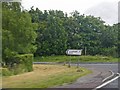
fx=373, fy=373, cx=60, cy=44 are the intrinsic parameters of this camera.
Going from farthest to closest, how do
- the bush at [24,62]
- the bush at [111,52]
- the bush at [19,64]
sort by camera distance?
the bush at [111,52] < the bush at [24,62] < the bush at [19,64]

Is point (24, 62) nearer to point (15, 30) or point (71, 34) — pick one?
point (15, 30)

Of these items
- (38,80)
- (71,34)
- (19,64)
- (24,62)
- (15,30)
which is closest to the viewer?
(38,80)

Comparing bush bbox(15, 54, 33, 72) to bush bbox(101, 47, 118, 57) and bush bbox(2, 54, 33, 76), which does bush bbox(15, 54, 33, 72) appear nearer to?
bush bbox(2, 54, 33, 76)

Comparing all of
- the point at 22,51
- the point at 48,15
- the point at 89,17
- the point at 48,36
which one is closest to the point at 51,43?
the point at 48,36

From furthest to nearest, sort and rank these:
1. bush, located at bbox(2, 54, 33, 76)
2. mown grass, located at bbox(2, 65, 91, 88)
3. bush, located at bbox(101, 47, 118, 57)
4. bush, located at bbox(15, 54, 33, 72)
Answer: bush, located at bbox(101, 47, 118, 57)
bush, located at bbox(15, 54, 33, 72)
bush, located at bbox(2, 54, 33, 76)
mown grass, located at bbox(2, 65, 91, 88)

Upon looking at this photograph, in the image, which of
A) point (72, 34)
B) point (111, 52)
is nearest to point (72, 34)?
point (72, 34)

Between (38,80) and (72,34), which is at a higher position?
(72,34)

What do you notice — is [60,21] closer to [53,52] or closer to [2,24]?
[53,52]

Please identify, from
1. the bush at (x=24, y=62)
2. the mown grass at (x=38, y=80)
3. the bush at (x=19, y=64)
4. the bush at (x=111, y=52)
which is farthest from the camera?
the bush at (x=111, y=52)

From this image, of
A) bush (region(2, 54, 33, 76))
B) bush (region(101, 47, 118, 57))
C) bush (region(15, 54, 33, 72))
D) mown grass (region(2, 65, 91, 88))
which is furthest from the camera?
bush (region(101, 47, 118, 57))

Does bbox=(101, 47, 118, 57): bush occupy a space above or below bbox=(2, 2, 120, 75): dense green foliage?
below

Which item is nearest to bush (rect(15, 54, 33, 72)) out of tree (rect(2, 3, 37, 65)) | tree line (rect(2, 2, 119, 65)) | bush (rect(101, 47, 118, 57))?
tree (rect(2, 3, 37, 65))

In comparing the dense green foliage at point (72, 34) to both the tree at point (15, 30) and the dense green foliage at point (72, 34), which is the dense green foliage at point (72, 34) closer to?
the dense green foliage at point (72, 34)

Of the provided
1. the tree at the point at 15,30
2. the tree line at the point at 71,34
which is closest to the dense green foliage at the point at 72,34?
the tree line at the point at 71,34
